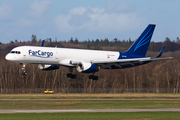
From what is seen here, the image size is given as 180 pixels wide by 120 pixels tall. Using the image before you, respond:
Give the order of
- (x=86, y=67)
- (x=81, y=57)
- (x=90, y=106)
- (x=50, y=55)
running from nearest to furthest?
(x=90, y=106)
(x=50, y=55)
(x=86, y=67)
(x=81, y=57)

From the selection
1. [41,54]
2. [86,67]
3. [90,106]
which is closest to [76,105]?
[90,106]

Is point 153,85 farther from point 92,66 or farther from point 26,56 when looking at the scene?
point 26,56

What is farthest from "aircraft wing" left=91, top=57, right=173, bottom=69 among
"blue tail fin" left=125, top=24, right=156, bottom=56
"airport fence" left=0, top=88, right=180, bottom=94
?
"airport fence" left=0, top=88, right=180, bottom=94

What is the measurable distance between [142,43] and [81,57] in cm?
1713

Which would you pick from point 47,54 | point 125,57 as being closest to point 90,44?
point 125,57

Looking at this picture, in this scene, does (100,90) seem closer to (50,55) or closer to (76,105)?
(76,105)

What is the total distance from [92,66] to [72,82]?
6971 centimetres

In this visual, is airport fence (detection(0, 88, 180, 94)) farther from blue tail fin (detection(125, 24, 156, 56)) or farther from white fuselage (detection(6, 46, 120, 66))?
white fuselage (detection(6, 46, 120, 66))

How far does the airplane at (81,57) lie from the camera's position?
5922 centimetres

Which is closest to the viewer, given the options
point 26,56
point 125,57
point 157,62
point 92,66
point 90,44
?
point 26,56

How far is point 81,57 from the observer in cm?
6456

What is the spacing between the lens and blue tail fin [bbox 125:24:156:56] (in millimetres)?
73312

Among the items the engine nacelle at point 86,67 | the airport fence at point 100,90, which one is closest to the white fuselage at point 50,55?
the engine nacelle at point 86,67

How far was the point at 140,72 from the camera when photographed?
123688 mm
